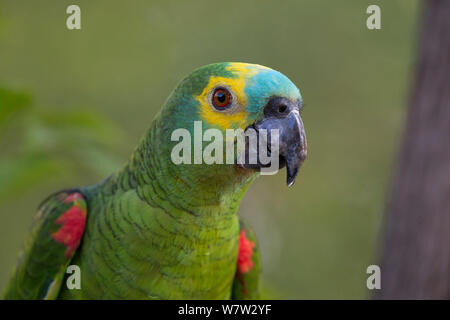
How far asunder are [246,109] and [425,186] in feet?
5.19

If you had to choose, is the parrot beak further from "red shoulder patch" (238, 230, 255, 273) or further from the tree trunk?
the tree trunk

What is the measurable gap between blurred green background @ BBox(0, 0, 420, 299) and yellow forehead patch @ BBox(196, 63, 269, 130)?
316 cm

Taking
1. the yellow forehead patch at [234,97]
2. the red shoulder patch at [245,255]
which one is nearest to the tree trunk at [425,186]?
the red shoulder patch at [245,255]

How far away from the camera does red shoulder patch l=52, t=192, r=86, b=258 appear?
2180mm

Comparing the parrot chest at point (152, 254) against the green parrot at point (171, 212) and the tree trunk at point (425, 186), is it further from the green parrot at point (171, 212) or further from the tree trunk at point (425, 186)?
the tree trunk at point (425, 186)

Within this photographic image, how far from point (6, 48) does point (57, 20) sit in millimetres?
669

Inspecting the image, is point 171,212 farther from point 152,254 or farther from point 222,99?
point 222,99

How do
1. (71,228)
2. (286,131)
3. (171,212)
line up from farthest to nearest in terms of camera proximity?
(71,228), (171,212), (286,131)

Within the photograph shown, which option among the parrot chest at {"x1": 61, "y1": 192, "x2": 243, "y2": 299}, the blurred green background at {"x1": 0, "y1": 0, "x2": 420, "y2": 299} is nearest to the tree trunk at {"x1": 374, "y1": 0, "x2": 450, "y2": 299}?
the parrot chest at {"x1": 61, "y1": 192, "x2": 243, "y2": 299}

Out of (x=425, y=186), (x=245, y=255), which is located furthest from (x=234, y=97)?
(x=425, y=186)

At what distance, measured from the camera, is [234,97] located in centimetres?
171

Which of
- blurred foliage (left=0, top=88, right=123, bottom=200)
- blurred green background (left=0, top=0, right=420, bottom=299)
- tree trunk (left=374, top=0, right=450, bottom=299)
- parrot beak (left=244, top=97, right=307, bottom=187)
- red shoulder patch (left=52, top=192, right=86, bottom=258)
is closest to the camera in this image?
parrot beak (left=244, top=97, right=307, bottom=187)

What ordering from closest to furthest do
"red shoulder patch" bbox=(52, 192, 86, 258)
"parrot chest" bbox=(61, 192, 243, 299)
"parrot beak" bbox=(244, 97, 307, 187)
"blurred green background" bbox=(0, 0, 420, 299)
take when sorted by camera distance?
"parrot beak" bbox=(244, 97, 307, 187), "parrot chest" bbox=(61, 192, 243, 299), "red shoulder patch" bbox=(52, 192, 86, 258), "blurred green background" bbox=(0, 0, 420, 299)
